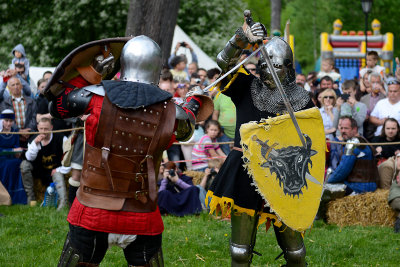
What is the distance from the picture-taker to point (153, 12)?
31.2ft

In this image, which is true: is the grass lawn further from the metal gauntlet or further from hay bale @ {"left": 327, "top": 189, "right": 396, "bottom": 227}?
the metal gauntlet

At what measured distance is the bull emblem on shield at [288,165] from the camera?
4293 mm

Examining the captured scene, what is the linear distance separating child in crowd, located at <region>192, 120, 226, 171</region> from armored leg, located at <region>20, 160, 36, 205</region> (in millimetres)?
2177

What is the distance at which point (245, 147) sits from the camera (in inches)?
168

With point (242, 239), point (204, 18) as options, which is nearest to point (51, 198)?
point (242, 239)

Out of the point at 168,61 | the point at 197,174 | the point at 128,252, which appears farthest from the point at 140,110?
the point at 168,61

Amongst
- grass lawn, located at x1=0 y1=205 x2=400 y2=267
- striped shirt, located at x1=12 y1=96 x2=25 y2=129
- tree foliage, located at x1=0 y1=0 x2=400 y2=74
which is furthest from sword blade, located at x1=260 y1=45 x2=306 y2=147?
tree foliage, located at x1=0 y1=0 x2=400 y2=74

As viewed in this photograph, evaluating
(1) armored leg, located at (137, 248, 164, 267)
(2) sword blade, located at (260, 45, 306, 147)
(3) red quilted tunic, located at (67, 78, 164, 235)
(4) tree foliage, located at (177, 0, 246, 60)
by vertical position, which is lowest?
(1) armored leg, located at (137, 248, 164, 267)

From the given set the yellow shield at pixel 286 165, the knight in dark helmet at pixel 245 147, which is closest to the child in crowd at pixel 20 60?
the knight in dark helmet at pixel 245 147

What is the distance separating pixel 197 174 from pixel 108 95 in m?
4.62

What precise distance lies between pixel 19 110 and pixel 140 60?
5.74 meters

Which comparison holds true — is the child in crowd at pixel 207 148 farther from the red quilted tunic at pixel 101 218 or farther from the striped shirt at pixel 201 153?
the red quilted tunic at pixel 101 218

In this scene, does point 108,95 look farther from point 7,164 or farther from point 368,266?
point 7,164

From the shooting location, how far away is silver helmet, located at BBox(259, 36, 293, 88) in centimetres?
435
